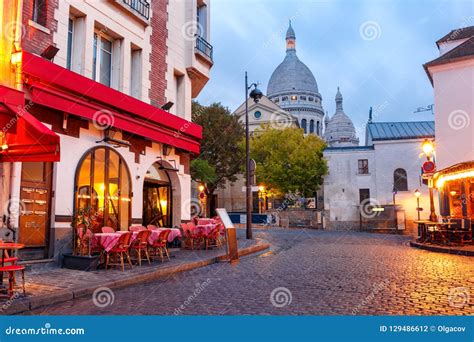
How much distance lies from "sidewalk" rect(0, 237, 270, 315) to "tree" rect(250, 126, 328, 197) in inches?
1165

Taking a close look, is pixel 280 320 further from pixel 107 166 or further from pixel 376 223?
pixel 376 223

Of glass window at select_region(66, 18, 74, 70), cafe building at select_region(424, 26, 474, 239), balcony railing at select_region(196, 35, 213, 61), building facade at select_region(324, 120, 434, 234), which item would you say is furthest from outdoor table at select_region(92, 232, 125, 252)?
building facade at select_region(324, 120, 434, 234)

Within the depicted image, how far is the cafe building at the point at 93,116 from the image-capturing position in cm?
890

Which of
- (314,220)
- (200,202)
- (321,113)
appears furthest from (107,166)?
(321,113)

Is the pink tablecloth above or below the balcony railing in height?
below

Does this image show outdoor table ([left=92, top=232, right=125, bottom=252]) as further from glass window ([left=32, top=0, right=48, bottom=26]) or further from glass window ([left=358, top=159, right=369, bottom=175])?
glass window ([left=358, top=159, right=369, bottom=175])

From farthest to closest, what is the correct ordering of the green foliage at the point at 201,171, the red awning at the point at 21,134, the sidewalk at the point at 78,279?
1. the green foliage at the point at 201,171
2. the red awning at the point at 21,134
3. the sidewalk at the point at 78,279

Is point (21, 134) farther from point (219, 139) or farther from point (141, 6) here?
point (219, 139)

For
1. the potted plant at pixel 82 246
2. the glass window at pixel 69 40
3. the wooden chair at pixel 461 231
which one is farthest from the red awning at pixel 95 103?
the wooden chair at pixel 461 231

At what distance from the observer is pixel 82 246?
10188 mm

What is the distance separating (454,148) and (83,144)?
20.2 m

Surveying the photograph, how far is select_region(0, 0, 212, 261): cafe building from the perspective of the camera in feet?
29.2

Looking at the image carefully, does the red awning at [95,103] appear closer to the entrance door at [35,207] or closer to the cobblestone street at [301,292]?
the entrance door at [35,207]

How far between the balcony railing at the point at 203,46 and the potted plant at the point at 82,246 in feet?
29.3
